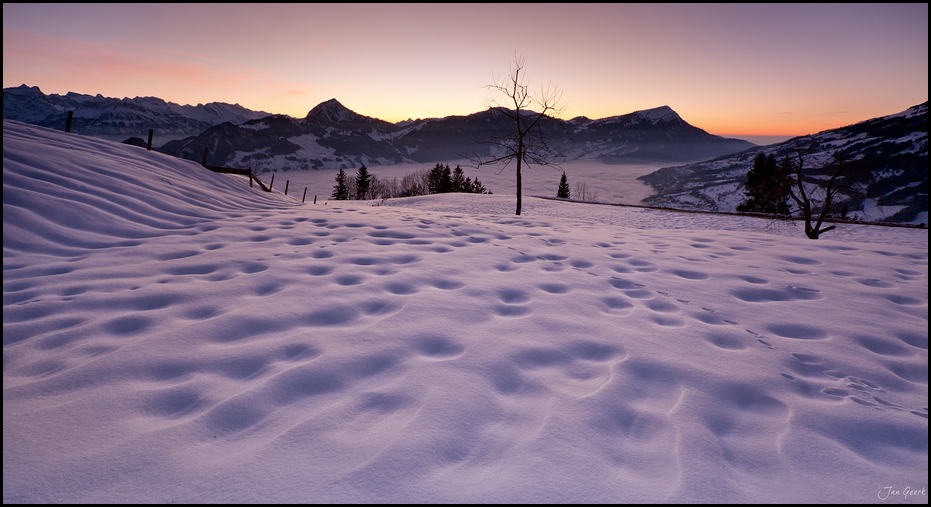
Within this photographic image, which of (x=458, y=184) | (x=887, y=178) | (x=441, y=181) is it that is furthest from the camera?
(x=887, y=178)

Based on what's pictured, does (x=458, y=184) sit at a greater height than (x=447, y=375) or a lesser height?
greater

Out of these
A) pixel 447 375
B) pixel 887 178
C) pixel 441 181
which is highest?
pixel 887 178

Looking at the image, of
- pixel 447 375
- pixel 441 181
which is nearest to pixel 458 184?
pixel 441 181

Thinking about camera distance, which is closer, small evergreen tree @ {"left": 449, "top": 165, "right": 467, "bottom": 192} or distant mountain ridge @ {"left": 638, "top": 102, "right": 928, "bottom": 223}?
small evergreen tree @ {"left": 449, "top": 165, "right": 467, "bottom": 192}

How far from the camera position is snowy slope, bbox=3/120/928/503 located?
152cm

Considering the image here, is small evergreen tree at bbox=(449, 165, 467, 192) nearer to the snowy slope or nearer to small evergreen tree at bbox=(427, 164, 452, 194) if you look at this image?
small evergreen tree at bbox=(427, 164, 452, 194)

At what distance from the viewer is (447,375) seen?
2176 mm

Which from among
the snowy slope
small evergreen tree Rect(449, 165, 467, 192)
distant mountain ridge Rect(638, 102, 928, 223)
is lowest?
the snowy slope

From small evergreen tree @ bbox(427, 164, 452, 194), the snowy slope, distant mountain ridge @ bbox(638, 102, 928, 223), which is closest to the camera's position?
the snowy slope

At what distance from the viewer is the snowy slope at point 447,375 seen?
1520 mm

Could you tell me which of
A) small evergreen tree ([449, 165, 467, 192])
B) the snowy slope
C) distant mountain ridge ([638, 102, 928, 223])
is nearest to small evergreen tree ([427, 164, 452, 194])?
small evergreen tree ([449, 165, 467, 192])

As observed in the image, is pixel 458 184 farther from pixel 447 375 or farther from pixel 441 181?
pixel 447 375

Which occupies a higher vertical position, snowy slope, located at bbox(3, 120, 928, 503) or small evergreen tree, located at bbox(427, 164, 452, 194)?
small evergreen tree, located at bbox(427, 164, 452, 194)

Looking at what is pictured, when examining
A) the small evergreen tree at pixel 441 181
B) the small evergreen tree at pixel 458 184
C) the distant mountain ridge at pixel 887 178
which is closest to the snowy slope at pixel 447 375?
the small evergreen tree at pixel 441 181
